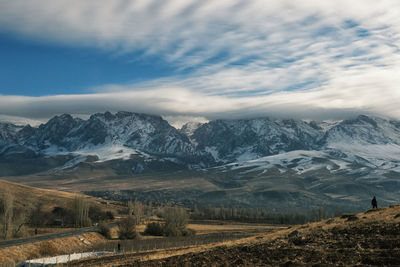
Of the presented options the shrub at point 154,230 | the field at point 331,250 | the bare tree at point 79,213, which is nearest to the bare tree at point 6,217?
the bare tree at point 79,213

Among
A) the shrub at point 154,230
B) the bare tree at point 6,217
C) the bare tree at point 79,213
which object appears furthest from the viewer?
the bare tree at point 79,213

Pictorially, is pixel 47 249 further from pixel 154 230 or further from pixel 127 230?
pixel 154 230

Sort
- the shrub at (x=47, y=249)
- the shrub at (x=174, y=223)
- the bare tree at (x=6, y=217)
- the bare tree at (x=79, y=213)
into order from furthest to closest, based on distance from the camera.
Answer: the bare tree at (x=79, y=213), the shrub at (x=174, y=223), the bare tree at (x=6, y=217), the shrub at (x=47, y=249)

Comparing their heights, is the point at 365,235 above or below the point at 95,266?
above

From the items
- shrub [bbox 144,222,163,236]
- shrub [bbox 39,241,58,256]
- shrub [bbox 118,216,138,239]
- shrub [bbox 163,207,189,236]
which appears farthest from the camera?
shrub [bbox 163,207,189,236]

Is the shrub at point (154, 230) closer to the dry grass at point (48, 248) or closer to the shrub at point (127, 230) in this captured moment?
the shrub at point (127, 230)

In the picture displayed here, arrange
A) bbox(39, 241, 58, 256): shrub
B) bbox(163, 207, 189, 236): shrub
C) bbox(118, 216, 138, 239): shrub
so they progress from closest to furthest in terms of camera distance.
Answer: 1. bbox(39, 241, 58, 256): shrub
2. bbox(118, 216, 138, 239): shrub
3. bbox(163, 207, 189, 236): shrub

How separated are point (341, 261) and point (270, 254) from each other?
809 cm

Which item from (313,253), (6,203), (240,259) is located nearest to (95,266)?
(240,259)

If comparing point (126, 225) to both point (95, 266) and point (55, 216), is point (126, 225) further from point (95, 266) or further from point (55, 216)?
point (95, 266)

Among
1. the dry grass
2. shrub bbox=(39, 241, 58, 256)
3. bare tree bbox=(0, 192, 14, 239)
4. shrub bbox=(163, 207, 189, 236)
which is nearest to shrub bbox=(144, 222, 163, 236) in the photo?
shrub bbox=(163, 207, 189, 236)

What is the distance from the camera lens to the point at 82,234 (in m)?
122

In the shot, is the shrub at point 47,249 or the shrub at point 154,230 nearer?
the shrub at point 47,249

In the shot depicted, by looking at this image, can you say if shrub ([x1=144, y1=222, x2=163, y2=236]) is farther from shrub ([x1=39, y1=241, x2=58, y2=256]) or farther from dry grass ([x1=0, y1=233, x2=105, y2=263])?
shrub ([x1=39, y1=241, x2=58, y2=256])
